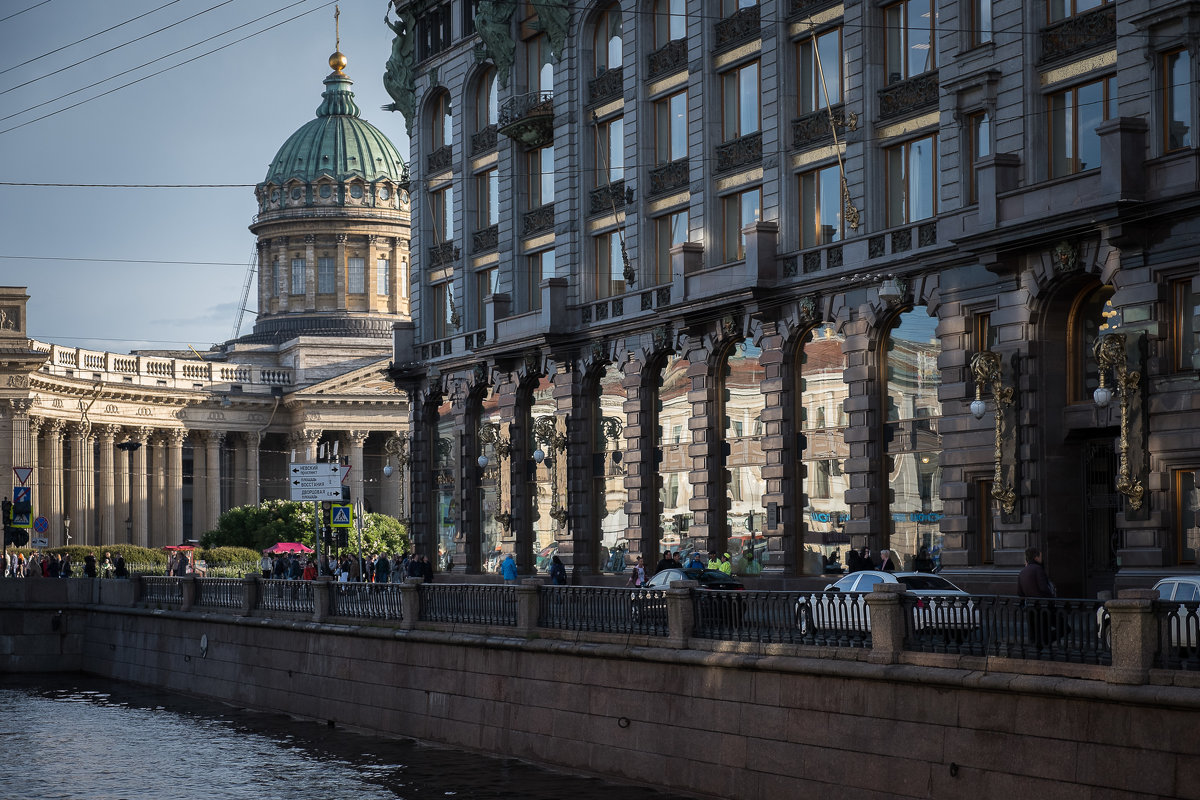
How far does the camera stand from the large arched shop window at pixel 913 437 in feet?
128

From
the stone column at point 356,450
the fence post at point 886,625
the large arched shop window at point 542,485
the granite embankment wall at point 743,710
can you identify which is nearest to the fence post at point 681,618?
the granite embankment wall at point 743,710

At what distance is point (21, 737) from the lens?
1594 inches

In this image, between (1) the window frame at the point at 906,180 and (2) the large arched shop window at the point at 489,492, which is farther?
(2) the large arched shop window at the point at 489,492

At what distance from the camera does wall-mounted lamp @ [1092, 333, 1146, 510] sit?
3250 cm

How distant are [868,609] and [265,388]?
336 ft

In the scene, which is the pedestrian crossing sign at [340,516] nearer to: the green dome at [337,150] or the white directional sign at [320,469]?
the white directional sign at [320,469]

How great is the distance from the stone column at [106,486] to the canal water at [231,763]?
63.4 metres

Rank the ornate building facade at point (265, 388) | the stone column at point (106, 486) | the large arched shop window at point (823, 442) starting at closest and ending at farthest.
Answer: the large arched shop window at point (823, 442) < the ornate building facade at point (265, 388) < the stone column at point (106, 486)

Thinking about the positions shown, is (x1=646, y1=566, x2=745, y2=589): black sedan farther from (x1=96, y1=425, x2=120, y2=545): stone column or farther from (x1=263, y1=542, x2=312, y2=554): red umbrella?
(x1=96, y1=425, x2=120, y2=545): stone column

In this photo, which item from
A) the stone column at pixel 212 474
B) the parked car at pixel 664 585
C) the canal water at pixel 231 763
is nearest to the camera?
the parked car at pixel 664 585

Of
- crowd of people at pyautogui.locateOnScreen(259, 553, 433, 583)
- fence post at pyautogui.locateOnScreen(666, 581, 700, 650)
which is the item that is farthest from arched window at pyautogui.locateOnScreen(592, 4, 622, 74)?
fence post at pyautogui.locateOnScreen(666, 581, 700, 650)

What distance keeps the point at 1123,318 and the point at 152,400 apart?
87.0 m

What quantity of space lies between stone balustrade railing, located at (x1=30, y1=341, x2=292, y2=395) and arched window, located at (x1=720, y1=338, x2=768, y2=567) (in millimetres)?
59908

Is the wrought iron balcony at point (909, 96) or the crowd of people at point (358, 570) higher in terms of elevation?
the wrought iron balcony at point (909, 96)
